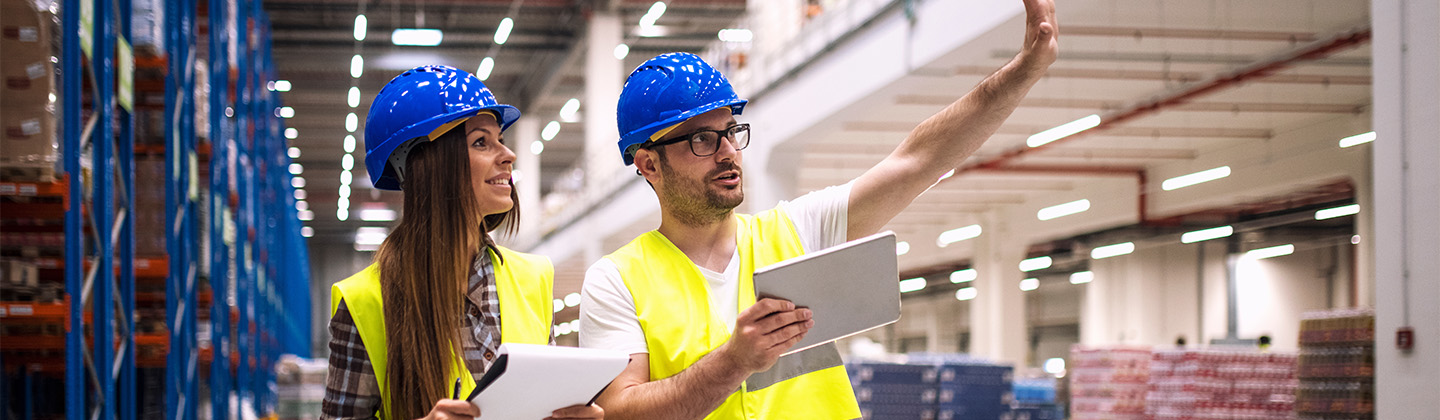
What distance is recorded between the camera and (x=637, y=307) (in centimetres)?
254

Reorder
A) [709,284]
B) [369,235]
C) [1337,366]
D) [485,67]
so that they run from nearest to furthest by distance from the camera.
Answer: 1. [709,284]
2. [1337,366]
3. [485,67]
4. [369,235]

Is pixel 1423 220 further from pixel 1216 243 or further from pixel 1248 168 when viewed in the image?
pixel 1216 243

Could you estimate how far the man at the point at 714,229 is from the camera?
2.49 m

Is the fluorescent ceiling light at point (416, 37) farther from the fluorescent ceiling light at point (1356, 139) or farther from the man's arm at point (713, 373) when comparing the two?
the man's arm at point (713, 373)

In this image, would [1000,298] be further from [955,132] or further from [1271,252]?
[955,132]

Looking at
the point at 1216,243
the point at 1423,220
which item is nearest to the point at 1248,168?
the point at 1216,243

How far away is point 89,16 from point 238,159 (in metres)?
6.11

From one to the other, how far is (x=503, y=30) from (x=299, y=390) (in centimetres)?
1211

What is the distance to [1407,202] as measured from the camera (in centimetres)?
680

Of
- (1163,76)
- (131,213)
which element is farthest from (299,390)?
(1163,76)

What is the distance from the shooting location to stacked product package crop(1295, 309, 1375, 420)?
360 inches

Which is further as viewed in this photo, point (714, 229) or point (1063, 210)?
point (1063, 210)

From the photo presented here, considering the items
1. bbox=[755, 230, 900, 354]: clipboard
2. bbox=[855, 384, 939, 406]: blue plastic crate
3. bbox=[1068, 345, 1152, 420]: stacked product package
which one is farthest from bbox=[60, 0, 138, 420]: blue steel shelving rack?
bbox=[1068, 345, 1152, 420]: stacked product package

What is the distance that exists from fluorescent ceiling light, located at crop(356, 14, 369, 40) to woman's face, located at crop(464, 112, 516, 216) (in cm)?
2336
